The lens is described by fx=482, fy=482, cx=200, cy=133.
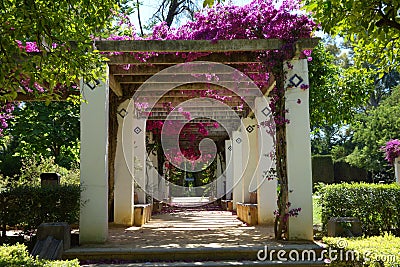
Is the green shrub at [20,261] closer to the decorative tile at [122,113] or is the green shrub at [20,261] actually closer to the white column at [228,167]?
the decorative tile at [122,113]

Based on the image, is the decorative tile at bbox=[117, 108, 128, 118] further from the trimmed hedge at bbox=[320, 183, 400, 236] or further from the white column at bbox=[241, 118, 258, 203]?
the trimmed hedge at bbox=[320, 183, 400, 236]

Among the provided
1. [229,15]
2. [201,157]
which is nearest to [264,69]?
[229,15]

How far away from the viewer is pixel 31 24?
3.46 m

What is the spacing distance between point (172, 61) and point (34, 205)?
9.75ft

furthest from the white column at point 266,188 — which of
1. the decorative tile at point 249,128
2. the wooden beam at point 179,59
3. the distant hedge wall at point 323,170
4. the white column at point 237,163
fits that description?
the distant hedge wall at point 323,170

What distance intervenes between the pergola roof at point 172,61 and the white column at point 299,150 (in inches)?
14.3

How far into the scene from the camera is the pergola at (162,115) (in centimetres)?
650

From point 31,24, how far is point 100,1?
63cm

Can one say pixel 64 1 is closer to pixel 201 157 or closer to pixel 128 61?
pixel 128 61

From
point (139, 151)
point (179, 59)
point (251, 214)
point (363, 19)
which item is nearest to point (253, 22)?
point (179, 59)

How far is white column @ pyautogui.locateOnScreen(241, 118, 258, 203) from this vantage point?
10414 millimetres

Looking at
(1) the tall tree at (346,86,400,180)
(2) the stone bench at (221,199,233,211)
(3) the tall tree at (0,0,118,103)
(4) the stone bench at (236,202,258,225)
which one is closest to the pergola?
(4) the stone bench at (236,202,258,225)

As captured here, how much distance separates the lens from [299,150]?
656cm

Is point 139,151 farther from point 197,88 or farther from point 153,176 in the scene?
point 153,176
